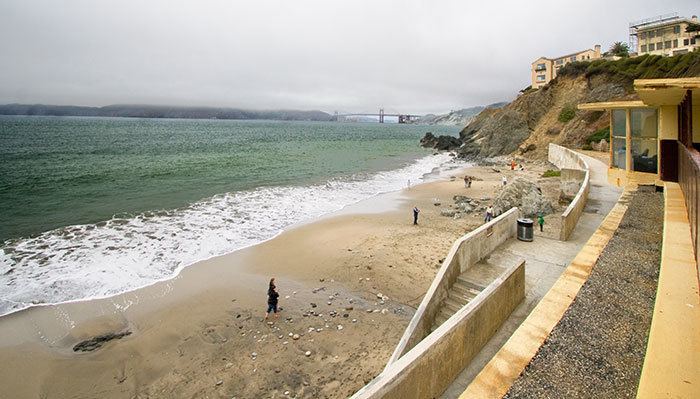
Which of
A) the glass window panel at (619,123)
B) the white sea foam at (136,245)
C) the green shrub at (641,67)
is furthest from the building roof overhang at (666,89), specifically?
the green shrub at (641,67)

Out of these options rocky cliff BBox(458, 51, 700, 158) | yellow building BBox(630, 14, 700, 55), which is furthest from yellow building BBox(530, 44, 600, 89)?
rocky cliff BBox(458, 51, 700, 158)

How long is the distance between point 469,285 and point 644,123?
8.24 meters

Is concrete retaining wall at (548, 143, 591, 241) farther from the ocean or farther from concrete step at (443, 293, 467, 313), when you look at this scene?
the ocean

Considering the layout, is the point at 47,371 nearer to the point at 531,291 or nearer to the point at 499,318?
the point at 499,318

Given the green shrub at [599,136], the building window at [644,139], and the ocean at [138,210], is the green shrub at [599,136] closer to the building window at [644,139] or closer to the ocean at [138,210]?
the ocean at [138,210]

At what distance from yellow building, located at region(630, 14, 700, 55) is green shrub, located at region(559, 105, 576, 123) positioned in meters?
21.8

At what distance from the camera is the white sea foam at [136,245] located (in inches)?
549

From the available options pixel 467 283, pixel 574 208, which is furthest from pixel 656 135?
pixel 467 283

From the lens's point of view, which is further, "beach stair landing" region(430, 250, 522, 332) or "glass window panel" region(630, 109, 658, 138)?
"glass window panel" region(630, 109, 658, 138)

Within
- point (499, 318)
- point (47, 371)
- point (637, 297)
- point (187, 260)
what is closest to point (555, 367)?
point (637, 297)

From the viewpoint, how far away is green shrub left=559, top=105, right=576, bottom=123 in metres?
46.6

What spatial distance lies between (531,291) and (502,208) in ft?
36.9

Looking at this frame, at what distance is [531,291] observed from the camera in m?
9.40

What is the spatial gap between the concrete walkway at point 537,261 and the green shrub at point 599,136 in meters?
24.0
